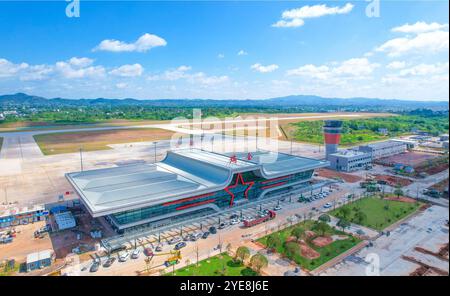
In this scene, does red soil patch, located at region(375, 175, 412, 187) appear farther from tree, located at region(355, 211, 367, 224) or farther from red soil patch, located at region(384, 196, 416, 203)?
tree, located at region(355, 211, 367, 224)

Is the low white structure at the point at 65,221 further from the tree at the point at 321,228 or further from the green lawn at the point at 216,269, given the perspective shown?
the tree at the point at 321,228

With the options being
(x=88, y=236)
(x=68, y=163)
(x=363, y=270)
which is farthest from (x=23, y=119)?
(x=363, y=270)

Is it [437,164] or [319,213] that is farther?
[437,164]

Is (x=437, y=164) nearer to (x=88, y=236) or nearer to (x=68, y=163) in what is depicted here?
(x=88, y=236)

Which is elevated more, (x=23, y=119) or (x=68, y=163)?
(x=23, y=119)

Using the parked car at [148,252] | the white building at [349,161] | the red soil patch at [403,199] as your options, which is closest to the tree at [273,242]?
the parked car at [148,252]
